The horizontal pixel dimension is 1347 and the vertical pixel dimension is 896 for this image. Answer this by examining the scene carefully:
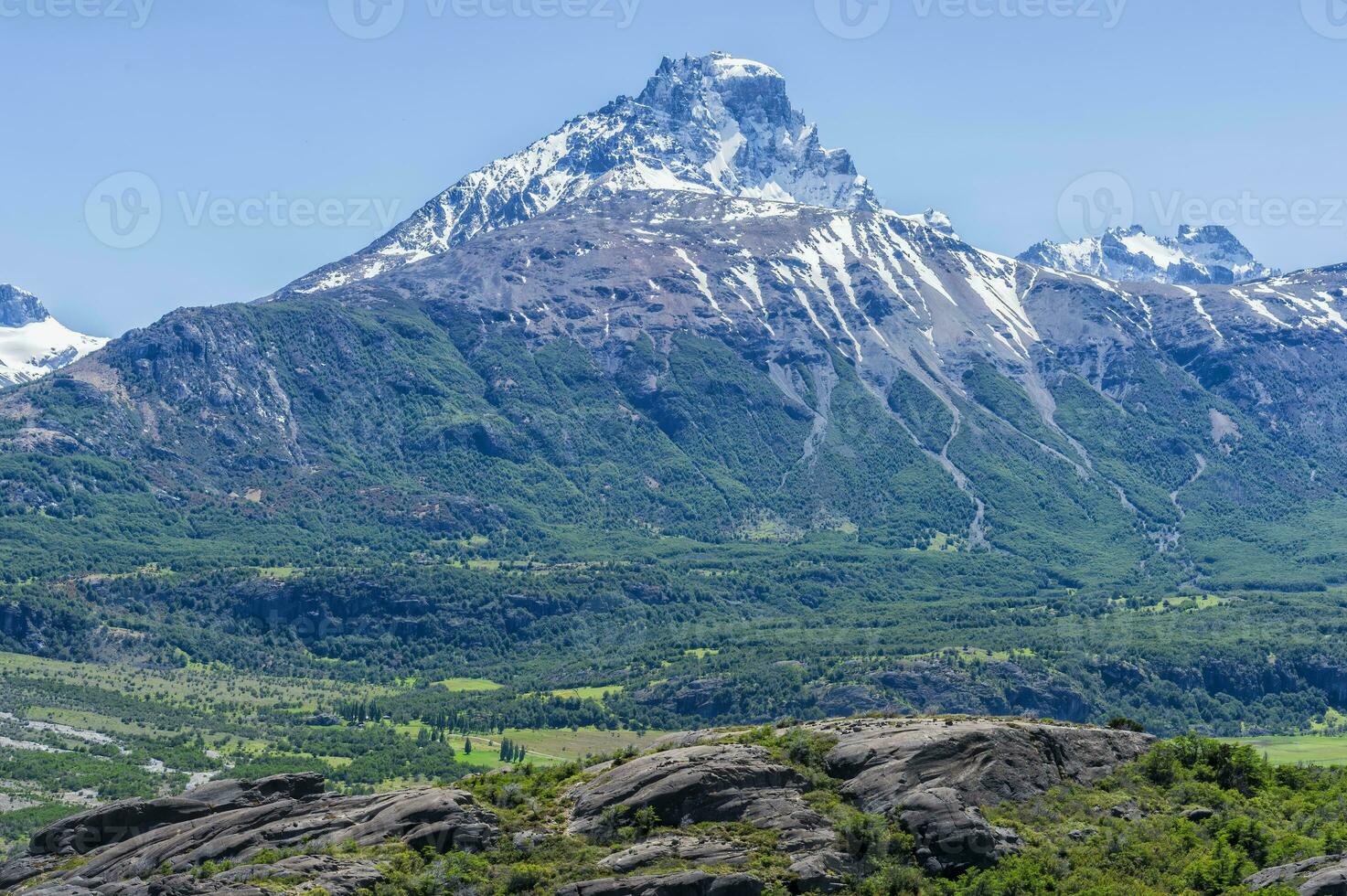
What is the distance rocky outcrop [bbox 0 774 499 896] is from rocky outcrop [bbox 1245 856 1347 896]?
4612cm

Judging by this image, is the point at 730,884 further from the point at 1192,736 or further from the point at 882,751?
the point at 1192,736

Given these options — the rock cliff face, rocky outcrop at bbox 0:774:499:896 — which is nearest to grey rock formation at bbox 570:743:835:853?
the rock cliff face

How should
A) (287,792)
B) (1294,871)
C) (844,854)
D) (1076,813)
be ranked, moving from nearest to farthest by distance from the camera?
(1294,871)
(844,854)
(1076,813)
(287,792)

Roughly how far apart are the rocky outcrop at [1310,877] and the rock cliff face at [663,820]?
15.0 metres

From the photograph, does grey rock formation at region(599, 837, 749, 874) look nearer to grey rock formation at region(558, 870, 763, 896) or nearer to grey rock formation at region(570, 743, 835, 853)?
grey rock formation at region(558, 870, 763, 896)

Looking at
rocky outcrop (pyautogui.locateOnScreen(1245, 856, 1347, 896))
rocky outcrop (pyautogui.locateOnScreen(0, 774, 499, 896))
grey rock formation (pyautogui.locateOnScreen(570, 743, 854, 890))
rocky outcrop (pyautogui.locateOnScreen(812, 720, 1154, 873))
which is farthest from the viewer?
grey rock formation (pyautogui.locateOnScreen(570, 743, 854, 890))

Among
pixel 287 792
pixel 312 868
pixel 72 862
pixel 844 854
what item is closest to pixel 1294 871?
pixel 844 854

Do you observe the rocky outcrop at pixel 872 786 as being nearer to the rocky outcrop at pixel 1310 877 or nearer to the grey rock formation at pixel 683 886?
the grey rock formation at pixel 683 886

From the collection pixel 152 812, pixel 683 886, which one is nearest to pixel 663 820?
pixel 683 886

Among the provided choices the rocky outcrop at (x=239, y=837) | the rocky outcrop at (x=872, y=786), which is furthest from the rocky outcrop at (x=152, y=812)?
the rocky outcrop at (x=872, y=786)

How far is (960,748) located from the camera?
114438 millimetres

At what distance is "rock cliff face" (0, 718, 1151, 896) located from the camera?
104 metres

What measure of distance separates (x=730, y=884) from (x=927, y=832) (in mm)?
13271

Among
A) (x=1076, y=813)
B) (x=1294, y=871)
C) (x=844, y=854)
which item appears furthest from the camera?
(x=1076, y=813)
